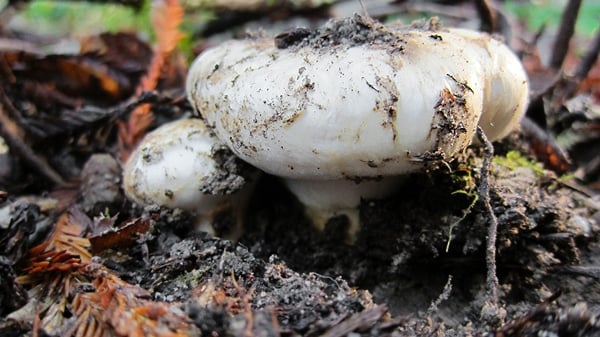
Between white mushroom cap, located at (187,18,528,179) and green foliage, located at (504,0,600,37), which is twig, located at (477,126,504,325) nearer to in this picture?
white mushroom cap, located at (187,18,528,179)

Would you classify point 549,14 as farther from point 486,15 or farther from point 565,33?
point 486,15

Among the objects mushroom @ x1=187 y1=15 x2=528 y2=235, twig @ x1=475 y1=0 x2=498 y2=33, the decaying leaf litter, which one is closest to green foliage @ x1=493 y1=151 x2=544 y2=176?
the decaying leaf litter

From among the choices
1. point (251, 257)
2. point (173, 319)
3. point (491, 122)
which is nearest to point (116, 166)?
point (251, 257)

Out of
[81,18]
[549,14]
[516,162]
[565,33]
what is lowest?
[549,14]

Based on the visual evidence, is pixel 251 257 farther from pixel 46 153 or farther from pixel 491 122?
pixel 46 153

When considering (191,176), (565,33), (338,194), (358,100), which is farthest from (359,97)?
(565,33)
